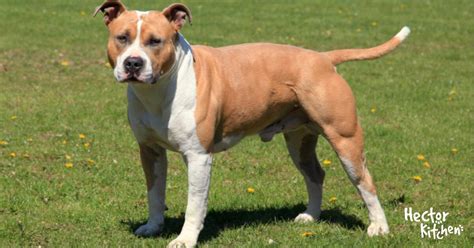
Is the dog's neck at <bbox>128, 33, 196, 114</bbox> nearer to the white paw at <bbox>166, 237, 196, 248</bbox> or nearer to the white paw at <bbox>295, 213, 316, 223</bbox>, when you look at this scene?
the white paw at <bbox>166, 237, 196, 248</bbox>

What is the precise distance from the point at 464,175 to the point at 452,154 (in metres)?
0.89

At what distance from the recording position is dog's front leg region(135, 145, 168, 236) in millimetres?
6559

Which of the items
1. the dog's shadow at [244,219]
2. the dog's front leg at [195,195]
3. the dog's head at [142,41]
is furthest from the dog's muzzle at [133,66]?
the dog's shadow at [244,219]

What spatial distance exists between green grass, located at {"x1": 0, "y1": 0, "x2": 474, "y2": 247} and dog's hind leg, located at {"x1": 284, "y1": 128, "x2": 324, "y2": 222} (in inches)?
9.1

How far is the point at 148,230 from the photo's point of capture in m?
6.61

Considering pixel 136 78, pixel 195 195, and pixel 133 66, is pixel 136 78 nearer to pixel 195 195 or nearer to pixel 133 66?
pixel 133 66

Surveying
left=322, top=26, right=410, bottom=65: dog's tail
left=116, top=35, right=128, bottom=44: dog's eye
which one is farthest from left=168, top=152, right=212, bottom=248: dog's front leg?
left=322, top=26, right=410, bottom=65: dog's tail

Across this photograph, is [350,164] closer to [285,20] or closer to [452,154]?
[452,154]

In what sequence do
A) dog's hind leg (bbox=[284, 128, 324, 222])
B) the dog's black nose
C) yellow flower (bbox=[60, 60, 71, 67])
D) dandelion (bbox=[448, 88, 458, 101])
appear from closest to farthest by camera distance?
1. the dog's black nose
2. dog's hind leg (bbox=[284, 128, 324, 222])
3. dandelion (bbox=[448, 88, 458, 101])
4. yellow flower (bbox=[60, 60, 71, 67])

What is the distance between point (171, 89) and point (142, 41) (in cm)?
46

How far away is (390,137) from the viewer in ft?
33.2

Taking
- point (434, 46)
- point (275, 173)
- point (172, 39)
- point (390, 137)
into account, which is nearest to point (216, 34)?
point (434, 46)

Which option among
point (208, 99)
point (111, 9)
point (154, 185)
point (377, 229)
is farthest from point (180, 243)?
point (111, 9)

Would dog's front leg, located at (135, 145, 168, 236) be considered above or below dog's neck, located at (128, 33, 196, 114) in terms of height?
below
